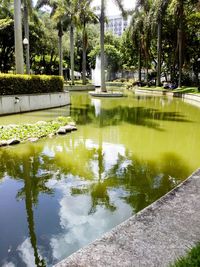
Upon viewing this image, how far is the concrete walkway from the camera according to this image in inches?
132

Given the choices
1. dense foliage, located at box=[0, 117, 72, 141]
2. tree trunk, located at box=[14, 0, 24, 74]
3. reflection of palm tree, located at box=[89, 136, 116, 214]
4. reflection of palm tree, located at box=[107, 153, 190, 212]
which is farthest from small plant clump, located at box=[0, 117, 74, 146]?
tree trunk, located at box=[14, 0, 24, 74]

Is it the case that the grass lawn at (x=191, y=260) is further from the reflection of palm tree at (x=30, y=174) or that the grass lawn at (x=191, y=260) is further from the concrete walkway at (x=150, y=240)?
the reflection of palm tree at (x=30, y=174)

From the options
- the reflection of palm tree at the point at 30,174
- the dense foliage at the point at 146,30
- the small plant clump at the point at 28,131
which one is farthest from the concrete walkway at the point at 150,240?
the dense foliage at the point at 146,30

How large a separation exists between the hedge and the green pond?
5.87 m

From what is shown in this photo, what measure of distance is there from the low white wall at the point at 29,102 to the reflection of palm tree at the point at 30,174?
23.8 ft

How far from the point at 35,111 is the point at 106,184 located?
12.0m

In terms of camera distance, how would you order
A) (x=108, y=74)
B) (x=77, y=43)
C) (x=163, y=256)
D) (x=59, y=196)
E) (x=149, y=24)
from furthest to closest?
(x=108, y=74)
(x=77, y=43)
(x=149, y=24)
(x=59, y=196)
(x=163, y=256)

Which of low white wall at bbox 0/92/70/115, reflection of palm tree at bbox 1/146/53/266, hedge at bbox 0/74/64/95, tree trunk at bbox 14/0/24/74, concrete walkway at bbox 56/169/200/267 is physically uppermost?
tree trunk at bbox 14/0/24/74

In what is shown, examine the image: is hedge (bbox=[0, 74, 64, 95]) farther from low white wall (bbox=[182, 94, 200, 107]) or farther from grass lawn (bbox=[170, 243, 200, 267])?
grass lawn (bbox=[170, 243, 200, 267])

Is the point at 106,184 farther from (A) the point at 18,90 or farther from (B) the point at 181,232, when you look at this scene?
(A) the point at 18,90

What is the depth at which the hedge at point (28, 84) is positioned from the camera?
54.4 feet

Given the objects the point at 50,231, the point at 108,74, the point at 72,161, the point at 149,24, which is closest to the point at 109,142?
the point at 72,161

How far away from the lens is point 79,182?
6867 millimetres

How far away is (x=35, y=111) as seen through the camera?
18.0 metres
